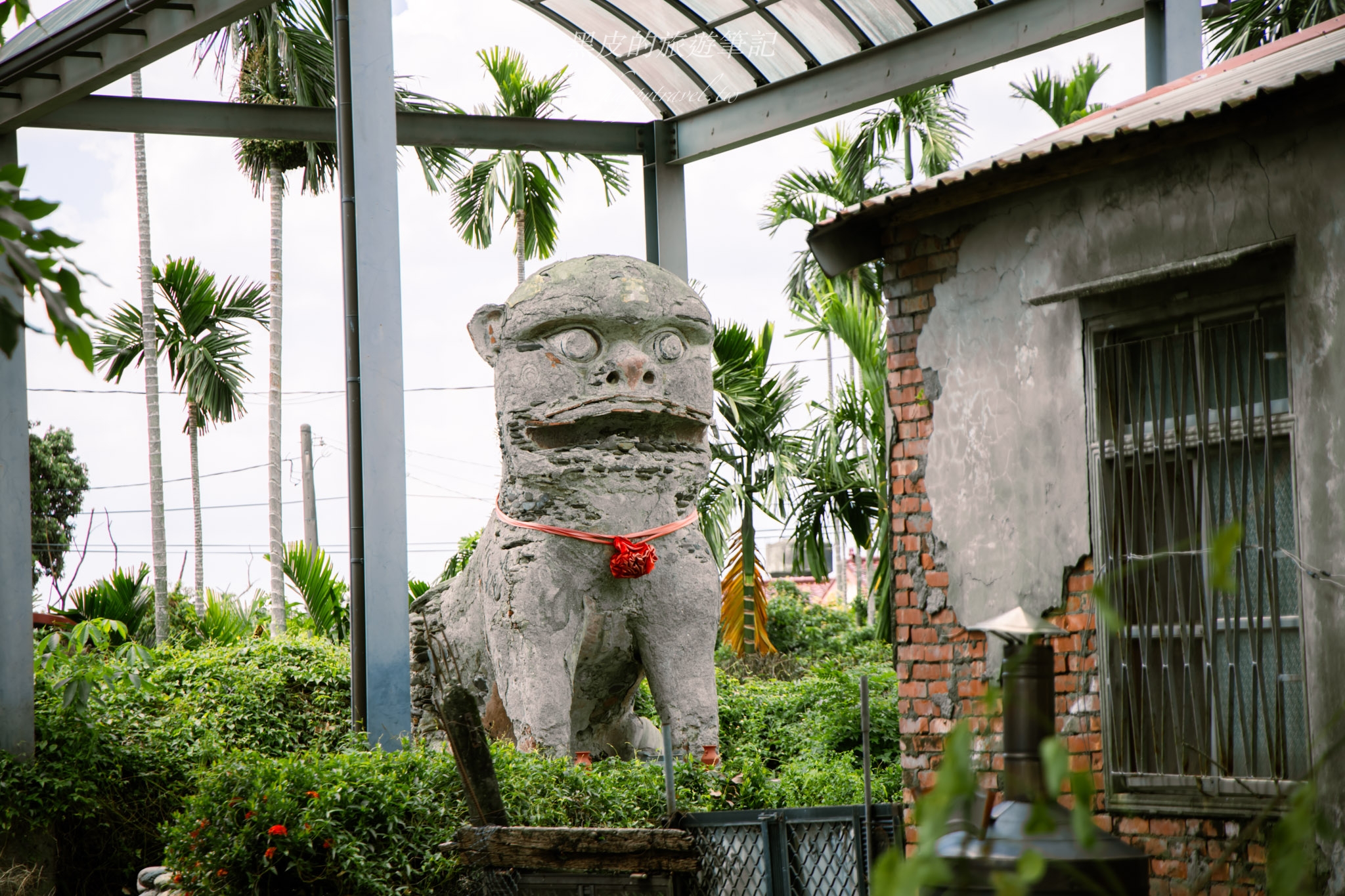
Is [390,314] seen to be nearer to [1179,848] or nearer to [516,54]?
[1179,848]

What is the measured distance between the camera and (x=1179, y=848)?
16.6ft

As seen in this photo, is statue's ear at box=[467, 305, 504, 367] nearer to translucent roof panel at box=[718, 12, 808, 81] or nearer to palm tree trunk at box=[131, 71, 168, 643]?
translucent roof panel at box=[718, 12, 808, 81]

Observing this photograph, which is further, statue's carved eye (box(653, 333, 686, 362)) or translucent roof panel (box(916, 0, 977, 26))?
translucent roof panel (box(916, 0, 977, 26))

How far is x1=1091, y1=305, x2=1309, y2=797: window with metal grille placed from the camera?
492cm

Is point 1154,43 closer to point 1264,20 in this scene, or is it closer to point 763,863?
point 763,863

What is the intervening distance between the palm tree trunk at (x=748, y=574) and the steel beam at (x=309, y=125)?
188 inches

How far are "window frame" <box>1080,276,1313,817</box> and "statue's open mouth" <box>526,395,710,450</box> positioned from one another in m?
3.20

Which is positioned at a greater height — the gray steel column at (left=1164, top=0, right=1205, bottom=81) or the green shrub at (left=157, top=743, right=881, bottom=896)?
the gray steel column at (left=1164, top=0, right=1205, bottom=81)

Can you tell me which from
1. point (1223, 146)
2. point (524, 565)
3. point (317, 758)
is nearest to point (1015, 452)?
point (1223, 146)

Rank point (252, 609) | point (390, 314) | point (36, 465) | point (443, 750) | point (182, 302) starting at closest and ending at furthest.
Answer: point (443, 750), point (390, 314), point (182, 302), point (252, 609), point (36, 465)

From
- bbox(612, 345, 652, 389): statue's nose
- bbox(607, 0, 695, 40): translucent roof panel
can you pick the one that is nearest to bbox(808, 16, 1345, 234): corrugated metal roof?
bbox(612, 345, 652, 389): statue's nose

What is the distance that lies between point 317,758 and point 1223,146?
17.4 ft

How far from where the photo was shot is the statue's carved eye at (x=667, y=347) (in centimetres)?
832

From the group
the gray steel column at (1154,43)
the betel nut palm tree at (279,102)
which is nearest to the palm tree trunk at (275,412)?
the betel nut palm tree at (279,102)
